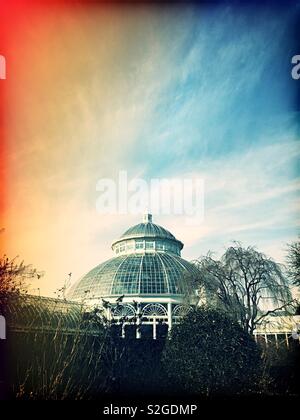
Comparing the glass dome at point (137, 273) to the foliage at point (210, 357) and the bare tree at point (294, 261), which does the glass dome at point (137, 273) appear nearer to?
the bare tree at point (294, 261)

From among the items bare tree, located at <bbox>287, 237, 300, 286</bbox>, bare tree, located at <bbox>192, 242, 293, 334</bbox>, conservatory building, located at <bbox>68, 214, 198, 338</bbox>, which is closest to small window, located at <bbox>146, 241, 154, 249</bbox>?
conservatory building, located at <bbox>68, 214, 198, 338</bbox>

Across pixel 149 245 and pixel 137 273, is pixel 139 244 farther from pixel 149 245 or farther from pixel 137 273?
pixel 137 273

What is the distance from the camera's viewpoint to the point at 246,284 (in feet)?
25.6

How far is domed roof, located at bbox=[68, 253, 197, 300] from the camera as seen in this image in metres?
14.6

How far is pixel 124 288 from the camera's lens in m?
14.7

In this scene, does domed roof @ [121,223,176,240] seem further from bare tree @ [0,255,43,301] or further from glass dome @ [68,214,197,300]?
bare tree @ [0,255,43,301]

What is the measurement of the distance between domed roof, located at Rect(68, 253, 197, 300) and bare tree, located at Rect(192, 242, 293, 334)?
5.89 m

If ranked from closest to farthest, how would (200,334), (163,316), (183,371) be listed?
(183,371) < (200,334) < (163,316)

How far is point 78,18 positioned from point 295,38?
2.89m

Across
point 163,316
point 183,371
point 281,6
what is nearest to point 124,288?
point 163,316

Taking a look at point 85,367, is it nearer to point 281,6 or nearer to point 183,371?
point 183,371

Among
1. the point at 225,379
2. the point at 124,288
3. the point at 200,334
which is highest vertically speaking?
the point at 124,288

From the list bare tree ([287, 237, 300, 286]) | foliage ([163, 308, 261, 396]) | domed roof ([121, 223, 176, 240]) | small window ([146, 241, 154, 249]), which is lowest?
foliage ([163, 308, 261, 396])

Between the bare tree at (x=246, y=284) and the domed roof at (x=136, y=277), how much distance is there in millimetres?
5893
